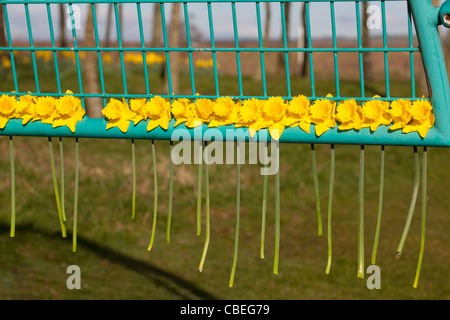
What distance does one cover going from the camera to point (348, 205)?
27.6ft

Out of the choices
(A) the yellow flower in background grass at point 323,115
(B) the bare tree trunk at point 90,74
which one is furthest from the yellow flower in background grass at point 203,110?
(B) the bare tree trunk at point 90,74

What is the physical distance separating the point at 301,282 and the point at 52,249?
2.52 metres

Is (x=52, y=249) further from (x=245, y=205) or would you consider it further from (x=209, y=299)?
(x=245, y=205)

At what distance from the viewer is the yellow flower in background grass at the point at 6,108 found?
297 cm

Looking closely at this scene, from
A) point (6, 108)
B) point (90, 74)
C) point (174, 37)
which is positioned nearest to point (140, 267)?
point (6, 108)

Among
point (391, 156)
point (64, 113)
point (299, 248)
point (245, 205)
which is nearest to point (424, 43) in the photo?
point (64, 113)

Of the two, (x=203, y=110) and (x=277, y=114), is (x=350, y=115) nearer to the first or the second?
(x=277, y=114)

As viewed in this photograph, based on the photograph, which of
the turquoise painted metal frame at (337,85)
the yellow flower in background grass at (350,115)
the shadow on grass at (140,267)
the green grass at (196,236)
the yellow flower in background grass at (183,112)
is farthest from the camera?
the green grass at (196,236)

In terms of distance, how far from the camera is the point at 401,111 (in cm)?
264

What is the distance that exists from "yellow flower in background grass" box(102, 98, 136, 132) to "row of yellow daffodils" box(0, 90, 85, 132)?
16 cm

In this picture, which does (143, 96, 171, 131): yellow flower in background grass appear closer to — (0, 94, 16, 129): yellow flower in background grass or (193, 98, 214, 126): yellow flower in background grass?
(193, 98, 214, 126): yellow flower in background grass

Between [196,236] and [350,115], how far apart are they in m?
4.73

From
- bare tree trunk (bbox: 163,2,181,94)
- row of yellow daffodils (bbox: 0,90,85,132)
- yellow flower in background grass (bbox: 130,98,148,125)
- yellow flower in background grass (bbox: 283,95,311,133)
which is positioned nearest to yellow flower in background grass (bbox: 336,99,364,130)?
yellow flower in background grass (bbox: 283,95,311,133)

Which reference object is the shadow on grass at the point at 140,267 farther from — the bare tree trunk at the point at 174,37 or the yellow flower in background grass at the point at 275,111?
the bare tree trunk at the point at 174,37
